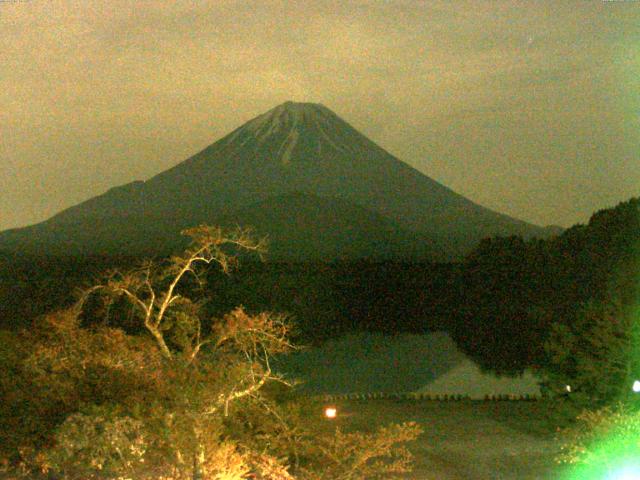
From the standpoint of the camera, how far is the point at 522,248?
41.8 metres

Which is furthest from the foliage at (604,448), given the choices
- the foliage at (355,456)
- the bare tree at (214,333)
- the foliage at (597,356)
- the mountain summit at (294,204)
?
the mountain summit at (294,204)

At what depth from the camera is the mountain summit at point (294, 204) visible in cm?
9775

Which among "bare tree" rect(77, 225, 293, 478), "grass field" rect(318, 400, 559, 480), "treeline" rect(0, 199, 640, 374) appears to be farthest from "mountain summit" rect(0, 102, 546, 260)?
"bare tree" rect(77, 225, 293, 478)

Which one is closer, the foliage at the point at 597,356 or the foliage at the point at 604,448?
the foliage at the point at 604,448

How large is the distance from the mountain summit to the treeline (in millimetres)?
41692

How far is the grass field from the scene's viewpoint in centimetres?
1016

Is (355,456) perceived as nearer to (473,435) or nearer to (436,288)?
(473,435)

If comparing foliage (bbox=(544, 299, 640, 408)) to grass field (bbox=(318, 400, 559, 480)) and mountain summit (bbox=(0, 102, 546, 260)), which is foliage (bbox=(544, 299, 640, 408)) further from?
mountain summit (bbox=(0, 102, 546, 260))

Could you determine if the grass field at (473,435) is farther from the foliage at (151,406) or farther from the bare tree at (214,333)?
the bare tree at (214,333)

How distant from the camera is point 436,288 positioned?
4581 cm

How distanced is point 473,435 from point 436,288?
33.9 m

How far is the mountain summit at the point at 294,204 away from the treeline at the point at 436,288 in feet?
137

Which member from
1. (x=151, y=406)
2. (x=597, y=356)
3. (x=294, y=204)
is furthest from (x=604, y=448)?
(x=294, y=204)

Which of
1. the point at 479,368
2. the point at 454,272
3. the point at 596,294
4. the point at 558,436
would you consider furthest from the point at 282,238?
the point at 558,436
